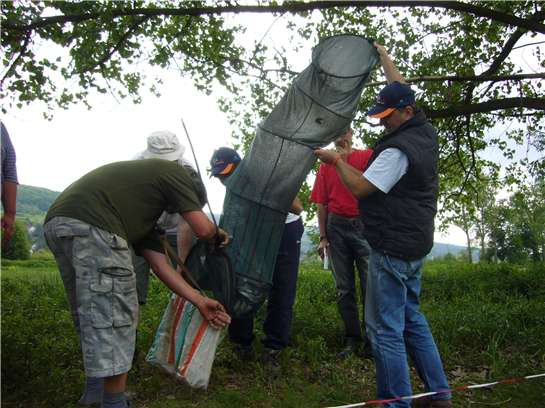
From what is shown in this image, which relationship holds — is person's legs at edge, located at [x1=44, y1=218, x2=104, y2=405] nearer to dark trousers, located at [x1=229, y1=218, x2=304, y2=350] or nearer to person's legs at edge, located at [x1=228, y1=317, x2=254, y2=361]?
person's legs at edge, located at [x1=228, y1=317, x2=254, y2=361]

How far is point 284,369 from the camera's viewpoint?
3957mm

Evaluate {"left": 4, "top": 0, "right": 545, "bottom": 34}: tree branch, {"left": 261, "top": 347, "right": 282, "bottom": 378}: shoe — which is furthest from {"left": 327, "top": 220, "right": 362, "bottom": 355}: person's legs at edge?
{"left": 4, "top": 0, "right": 545, "bottom": 34}: tree branch

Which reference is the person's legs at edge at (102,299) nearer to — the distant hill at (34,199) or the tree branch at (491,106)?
the tree branch at (491,106)

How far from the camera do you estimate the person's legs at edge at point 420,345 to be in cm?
312

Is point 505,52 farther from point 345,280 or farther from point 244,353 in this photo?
point 244,353

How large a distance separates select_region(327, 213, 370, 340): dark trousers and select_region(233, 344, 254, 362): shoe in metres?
0.88

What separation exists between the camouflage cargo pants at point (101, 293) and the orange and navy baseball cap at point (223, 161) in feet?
4.13

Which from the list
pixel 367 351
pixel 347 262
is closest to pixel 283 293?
pixel 347 262

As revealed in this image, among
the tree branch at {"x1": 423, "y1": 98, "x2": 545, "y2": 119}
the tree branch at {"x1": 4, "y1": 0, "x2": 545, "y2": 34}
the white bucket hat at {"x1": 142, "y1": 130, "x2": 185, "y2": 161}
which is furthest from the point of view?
the tree branch at {"x1": 423, "y1": 98, "x2": 545, "y2": 119}

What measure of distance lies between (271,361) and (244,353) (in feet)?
0.96

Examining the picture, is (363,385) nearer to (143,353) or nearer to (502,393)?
(502,393)

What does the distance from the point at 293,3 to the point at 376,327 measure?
3605mm

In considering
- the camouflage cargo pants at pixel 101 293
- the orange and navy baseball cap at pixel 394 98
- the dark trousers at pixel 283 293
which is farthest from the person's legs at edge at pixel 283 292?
the camouflage cargo pants at pixel 101 293

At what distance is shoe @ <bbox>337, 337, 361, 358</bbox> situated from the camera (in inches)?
168
